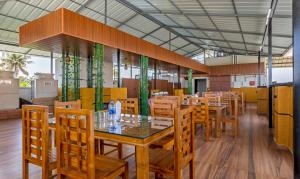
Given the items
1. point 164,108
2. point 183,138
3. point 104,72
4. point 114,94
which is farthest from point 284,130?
point 104,72

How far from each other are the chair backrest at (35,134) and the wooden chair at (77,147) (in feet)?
0.93

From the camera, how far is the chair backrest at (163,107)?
280 cm

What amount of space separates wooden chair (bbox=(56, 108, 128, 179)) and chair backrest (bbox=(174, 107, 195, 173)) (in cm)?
54

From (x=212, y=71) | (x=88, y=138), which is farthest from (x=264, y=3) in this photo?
(x=212, y=71)

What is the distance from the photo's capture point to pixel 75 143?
161 cm

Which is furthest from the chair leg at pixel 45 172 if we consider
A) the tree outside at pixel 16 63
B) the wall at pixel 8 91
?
the tree outside at pixel 16 63

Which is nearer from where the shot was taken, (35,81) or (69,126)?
(69,126)

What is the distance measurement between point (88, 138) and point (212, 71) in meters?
17.0

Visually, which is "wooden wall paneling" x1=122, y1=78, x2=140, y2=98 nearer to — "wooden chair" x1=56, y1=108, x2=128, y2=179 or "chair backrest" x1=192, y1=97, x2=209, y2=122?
"chair backrest" x1=192, y1=97, x2=209, y2=122

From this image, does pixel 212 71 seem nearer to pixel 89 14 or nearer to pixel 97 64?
pixel 89 14

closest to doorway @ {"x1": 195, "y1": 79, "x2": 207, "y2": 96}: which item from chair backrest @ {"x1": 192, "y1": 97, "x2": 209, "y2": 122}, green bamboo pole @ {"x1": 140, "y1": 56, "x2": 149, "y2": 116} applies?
green bamboo pole @ {"x1": 140, "y1": 56, "x2": 149, "y2": 116}

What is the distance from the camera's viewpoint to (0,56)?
11.3 m

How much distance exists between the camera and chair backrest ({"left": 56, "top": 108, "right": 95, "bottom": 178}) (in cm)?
148

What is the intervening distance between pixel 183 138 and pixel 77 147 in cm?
96
